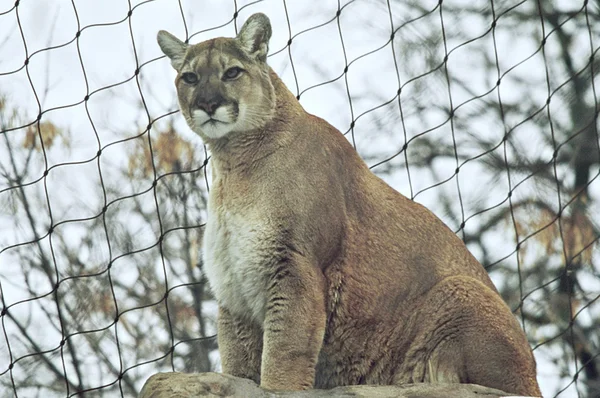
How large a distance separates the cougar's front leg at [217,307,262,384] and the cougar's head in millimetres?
818

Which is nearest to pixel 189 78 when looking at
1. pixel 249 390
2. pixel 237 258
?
pixel 237 258

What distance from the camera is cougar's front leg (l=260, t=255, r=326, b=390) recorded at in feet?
18.1

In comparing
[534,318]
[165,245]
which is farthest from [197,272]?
[534,318]

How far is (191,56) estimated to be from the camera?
607cm

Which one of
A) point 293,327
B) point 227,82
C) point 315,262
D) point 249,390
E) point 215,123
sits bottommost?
point 249,390

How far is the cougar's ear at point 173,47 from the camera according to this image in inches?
243

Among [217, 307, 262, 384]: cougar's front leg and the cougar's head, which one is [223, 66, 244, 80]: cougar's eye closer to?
the cougar's head

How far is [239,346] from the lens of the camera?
588 centimetres

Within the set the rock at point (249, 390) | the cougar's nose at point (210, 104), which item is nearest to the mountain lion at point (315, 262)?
the cougar's nose at point (210, 104)

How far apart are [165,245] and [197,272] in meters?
0.44

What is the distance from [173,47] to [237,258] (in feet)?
3.64

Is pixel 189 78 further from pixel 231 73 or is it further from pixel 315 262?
pixel 315 262

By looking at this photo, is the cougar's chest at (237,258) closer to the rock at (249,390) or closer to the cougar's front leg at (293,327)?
the cougar's front leg at (293,327)

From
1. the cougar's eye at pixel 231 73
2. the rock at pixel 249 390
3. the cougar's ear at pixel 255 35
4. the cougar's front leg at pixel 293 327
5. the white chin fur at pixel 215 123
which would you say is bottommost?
the rock at pixel 249 390
